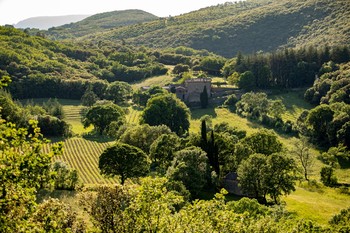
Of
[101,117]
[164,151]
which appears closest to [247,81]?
[101,117]

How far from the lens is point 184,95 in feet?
479

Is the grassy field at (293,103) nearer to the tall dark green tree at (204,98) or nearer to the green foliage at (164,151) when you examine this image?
the tall dark green tree at (204,98)

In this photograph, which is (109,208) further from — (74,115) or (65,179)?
(74,115)

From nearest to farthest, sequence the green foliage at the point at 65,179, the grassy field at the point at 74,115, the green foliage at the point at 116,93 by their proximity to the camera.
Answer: the green foliage at the point at 65,179 → the grassy field at the point at 74,115 → the green foliage at the point at 116,93

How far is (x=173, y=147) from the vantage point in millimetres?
76188

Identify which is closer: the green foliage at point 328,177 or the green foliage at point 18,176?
the green foliage at point 18,176

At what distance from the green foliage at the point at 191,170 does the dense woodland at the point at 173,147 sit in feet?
0.55

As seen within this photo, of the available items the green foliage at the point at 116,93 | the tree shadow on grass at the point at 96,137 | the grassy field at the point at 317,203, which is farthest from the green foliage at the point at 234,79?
the grassy field at the point at 317,203

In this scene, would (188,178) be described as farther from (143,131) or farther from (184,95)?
(184,95)

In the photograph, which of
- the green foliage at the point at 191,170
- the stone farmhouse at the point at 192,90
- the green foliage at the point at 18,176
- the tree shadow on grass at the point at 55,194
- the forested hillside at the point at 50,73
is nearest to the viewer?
the green foliage at the point at 18,176

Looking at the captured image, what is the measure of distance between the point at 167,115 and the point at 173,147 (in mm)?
36715

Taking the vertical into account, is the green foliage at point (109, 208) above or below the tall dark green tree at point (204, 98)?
above

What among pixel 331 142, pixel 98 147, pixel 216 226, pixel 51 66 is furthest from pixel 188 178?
pixel 51 66

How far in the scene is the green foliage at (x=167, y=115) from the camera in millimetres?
110875
